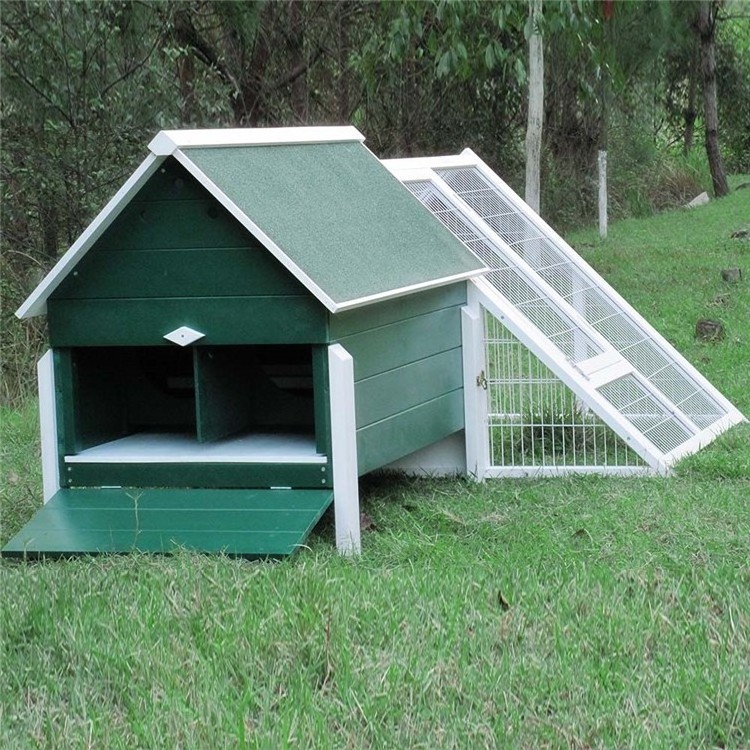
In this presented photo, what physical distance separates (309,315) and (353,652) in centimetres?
155

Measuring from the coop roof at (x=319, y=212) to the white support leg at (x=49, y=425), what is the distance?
0.24 metres

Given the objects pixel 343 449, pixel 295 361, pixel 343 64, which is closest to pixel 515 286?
pixel 295 361

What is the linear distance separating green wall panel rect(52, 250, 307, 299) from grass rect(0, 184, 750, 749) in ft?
3.12

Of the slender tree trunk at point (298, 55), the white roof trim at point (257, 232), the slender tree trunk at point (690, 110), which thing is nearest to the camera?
the white roof trim at point (257, 232)

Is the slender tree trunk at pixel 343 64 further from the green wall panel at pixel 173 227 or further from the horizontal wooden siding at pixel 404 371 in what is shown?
the green wall panel at pixel 173 227

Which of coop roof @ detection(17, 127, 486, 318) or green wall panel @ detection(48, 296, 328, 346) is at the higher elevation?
coop roof @ detection(17, 127, 486, 318)

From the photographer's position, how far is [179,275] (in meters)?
4.86

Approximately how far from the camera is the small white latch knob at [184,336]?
15.9 ft

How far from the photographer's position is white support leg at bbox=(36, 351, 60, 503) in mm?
5066

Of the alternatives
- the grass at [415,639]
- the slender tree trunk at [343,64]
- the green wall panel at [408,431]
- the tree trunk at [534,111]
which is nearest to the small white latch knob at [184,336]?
the green wall panel at [408,431]

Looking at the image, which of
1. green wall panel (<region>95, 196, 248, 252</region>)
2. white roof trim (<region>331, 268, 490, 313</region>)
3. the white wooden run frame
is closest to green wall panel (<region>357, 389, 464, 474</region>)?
the white wooden run frame

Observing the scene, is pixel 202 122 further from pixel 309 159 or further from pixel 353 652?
pixel 353 652

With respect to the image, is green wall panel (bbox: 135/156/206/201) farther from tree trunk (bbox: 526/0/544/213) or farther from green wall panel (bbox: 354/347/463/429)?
tree trunk (bbox: 526/0/544/213)

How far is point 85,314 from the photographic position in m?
4.97
